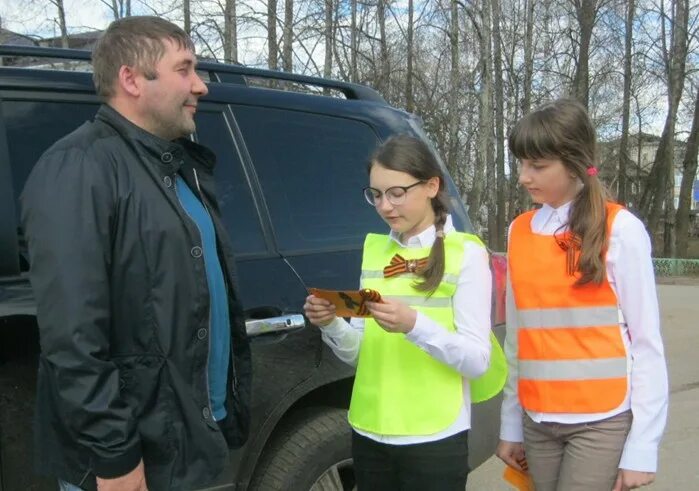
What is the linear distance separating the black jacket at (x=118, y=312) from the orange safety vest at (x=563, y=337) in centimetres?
95

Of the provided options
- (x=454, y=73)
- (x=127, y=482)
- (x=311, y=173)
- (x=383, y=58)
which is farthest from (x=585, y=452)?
(x=383, y=58)

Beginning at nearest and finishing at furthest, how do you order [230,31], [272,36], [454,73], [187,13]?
[230,31]
[272,36]
[187,13]
[454,73]

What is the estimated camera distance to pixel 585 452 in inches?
79.4

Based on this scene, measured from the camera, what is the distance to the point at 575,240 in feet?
6.71

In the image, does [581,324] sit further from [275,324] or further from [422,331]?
[275,324]

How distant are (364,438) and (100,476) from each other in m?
0.84

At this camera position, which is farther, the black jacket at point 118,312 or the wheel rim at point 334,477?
the wheel rim at point 334,477

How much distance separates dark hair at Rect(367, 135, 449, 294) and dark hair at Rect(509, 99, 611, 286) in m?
0.27

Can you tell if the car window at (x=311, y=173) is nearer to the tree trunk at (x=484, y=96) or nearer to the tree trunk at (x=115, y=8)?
the tree trunk at (x=484, y=96)

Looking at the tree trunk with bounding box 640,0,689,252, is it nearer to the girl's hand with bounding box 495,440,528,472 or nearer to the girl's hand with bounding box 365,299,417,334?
the girl's hand with bounding box 495,440,528,472

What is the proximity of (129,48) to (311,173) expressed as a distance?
1.23 metres

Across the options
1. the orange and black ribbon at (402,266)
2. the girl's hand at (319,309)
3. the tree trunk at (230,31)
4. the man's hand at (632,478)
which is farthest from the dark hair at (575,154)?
the tree trunk at (230,31)

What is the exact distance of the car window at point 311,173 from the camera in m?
2.79

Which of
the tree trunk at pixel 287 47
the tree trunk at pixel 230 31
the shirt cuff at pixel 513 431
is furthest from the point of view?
the tree trunk at pixel 287 47
